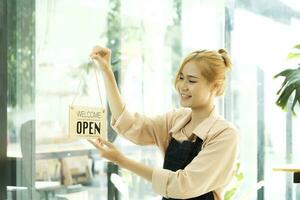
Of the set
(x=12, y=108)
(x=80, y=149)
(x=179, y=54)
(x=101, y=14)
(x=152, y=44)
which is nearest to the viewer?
(x=12, y=108)

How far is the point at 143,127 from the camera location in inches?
74.7

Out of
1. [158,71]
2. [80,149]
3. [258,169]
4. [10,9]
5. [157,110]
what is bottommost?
[258,169]

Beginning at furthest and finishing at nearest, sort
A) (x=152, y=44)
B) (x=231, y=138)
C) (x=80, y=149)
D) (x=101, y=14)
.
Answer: (x=152, y=44)
(x=101, y=14)
(x=80, y=149)
(x=231, y=138)

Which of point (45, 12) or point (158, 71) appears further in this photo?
point (158, 71)

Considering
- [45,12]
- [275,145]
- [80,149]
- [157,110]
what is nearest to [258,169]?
[275,145]

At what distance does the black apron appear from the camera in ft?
Result: 5.82

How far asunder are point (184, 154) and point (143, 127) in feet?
0.70

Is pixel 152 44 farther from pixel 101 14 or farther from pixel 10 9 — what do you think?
pixel 10 9

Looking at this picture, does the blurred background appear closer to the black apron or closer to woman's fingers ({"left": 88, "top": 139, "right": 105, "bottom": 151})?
woman's fingers ({"left": 88, "top": 139, "right": 105, "bottom": 151})

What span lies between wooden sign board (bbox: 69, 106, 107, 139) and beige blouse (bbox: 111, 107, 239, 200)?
181mm

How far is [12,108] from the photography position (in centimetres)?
242

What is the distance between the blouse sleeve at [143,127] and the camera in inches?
73.9

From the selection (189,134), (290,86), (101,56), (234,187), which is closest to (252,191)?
(234,187)

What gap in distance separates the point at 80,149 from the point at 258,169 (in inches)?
71.0
